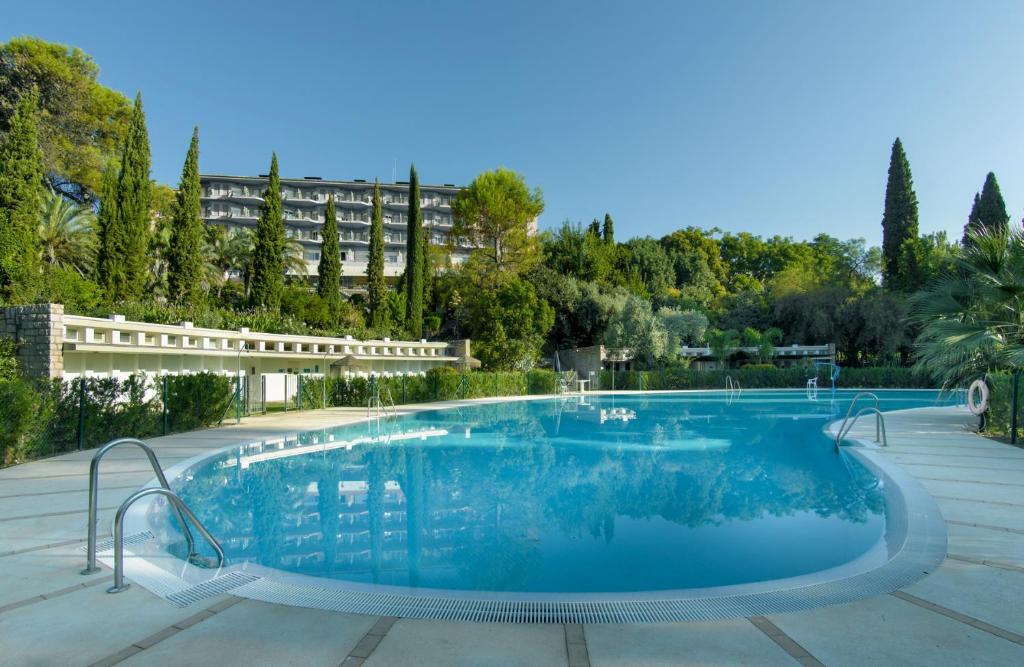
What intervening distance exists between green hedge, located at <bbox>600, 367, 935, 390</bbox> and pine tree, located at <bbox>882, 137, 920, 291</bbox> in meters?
9.18

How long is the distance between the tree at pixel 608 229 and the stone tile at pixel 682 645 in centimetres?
4365

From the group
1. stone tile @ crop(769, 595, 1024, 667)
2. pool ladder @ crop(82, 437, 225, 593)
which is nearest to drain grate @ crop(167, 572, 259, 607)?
pool ladder @ crop(82, 437, 225, 593)

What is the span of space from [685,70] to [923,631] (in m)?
22.2

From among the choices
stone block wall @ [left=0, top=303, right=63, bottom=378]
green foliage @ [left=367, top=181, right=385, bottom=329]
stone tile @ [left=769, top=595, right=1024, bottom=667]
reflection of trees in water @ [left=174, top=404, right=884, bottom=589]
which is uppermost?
green foliage @ [left=367, top=181, right=385, bottom=329]

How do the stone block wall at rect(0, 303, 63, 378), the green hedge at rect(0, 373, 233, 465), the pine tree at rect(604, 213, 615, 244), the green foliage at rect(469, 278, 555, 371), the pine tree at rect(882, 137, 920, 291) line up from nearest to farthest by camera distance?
the green hedge at rect(0, 373, 233, 465), the stone block wall at rect(0, 303, 63, 378), the green foliage at rect(469, 278, 555, 371), the pine tree at rect(882, 137, 920, 291), the pine tree at rect(604, 213, 615, 244)

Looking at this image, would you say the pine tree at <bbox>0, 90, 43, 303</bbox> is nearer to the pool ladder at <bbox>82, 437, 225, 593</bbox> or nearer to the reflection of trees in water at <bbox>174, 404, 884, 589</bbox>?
the reflection of trees in water at <bbox>174, 404, 884, 589</bbox>

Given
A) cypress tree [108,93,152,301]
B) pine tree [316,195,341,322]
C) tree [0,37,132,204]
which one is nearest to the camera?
cypress tree [108,93,152,301]

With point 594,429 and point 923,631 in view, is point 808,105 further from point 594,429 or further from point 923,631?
point 923,631

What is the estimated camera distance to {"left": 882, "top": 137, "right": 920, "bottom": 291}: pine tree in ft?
140

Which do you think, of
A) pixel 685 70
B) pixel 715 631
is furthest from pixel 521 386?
pixel 715 631

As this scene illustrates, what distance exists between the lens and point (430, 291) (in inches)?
1591

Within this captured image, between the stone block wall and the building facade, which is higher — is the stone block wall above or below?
below

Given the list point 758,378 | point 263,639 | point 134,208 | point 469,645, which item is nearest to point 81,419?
point 263,639

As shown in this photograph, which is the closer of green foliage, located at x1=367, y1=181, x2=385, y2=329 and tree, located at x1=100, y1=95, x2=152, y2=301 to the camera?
tree, located at x1=100, y1=95, x2=152, y2=301
